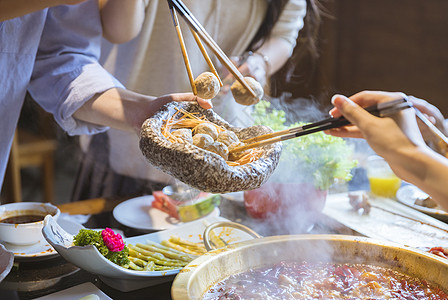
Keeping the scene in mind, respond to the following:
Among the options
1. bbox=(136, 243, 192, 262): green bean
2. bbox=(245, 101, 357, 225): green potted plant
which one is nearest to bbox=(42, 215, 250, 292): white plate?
bbox=(136, 243, 192, 262): green bean

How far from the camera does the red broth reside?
141 centimetres

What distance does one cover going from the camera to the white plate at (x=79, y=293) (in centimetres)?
135

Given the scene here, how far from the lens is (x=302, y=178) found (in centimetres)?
205

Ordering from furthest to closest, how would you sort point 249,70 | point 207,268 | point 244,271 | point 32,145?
point 32,145, point 249,70, point 244,271, point 207,268

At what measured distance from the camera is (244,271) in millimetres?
1496

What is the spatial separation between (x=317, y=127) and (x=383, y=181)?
123cm

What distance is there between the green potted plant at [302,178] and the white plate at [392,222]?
0.14 meters

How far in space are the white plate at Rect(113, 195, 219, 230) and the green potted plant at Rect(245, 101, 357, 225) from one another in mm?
234

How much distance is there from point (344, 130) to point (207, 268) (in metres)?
0.57

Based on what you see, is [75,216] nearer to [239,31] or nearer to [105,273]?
[105,273]

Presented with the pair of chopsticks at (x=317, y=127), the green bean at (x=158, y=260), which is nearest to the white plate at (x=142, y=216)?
the green bean at (x=158, y=260)

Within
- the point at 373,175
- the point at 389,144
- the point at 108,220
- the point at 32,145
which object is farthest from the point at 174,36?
the point at 32,145

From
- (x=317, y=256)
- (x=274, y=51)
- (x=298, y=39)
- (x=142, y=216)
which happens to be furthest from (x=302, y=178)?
(x=298, y=39)

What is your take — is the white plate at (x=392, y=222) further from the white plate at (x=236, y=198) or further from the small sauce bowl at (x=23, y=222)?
the small sauce bowl at (x=23, y=222)
